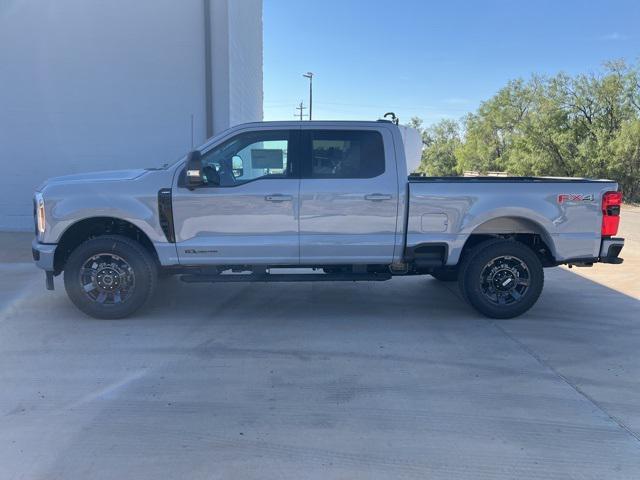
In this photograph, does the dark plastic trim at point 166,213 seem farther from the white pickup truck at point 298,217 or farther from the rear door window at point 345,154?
the rear door window at point 345,154

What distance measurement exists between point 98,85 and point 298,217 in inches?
304

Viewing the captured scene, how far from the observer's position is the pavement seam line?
3537mm

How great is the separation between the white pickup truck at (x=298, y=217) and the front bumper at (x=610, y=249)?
0.05 feet

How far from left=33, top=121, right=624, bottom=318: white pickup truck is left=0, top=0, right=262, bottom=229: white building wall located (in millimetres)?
5833

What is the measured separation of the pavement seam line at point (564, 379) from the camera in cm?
354

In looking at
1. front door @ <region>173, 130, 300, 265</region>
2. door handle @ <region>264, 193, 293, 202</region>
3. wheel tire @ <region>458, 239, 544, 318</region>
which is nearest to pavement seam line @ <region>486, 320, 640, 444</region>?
wheel tire @ <region>458, 239, 544, 318</region>

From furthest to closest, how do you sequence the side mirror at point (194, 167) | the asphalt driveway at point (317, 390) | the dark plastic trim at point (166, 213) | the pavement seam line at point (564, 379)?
1. the dark plastic trim at point (166, 213)
2. the side mirror at point (194, 167)
3. the pavement seam line at point (564, 379)
4. the asphalt driveway at point (317, 390)

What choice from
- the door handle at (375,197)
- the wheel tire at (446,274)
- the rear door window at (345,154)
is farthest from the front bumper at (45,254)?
the wheel tire at (446,274)

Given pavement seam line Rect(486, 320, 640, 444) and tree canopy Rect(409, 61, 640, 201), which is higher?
tree canopy Rect(409, 61, 640, 201)

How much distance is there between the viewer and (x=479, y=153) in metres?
36.0

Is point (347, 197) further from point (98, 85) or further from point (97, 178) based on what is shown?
point (98, 85)

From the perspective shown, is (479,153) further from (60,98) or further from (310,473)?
(310,473)

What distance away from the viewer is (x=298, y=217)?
5.52 meters

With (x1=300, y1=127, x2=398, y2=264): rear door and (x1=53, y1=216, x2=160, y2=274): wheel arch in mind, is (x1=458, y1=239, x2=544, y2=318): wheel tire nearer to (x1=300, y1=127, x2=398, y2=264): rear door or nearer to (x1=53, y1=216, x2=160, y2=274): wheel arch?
(x1=300, y1=127, x2=398, y2=264): rear door
